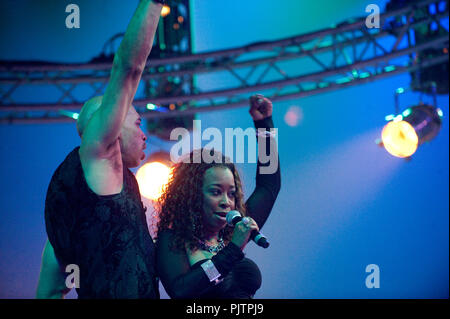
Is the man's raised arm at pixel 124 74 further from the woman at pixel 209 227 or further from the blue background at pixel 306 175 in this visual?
the blue background at pixel 306 175

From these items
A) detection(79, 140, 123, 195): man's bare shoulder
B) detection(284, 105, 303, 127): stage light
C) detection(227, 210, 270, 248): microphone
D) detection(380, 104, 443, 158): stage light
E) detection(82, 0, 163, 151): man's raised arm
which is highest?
detection(284, 105, 303, 127): stage light

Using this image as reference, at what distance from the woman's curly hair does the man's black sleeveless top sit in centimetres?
28

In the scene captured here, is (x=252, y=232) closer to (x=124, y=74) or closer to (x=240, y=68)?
(x=124, y=74)

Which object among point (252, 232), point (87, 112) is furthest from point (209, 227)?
point (87, 112)

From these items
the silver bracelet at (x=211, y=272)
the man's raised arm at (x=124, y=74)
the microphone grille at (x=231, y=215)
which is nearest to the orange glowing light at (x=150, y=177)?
the microphone grille at (x=231, y=215)

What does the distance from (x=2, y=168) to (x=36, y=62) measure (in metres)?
0.95

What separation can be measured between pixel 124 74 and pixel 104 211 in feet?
1.48

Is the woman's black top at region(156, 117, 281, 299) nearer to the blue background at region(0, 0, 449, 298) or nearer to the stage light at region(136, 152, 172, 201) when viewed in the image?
the blue background at region(0, 0, 449, 298)

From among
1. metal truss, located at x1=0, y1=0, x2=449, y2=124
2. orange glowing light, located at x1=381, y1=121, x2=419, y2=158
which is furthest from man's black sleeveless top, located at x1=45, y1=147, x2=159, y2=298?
orange glowing light, located at x1=381, y1=121, x2=419, y2=158

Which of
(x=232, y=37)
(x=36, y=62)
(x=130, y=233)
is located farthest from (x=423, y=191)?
(x=130, y=233)

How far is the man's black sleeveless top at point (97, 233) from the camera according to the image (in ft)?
5.93

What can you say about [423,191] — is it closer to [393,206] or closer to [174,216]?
[393,206]

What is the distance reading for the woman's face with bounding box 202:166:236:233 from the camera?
217 centimetres
